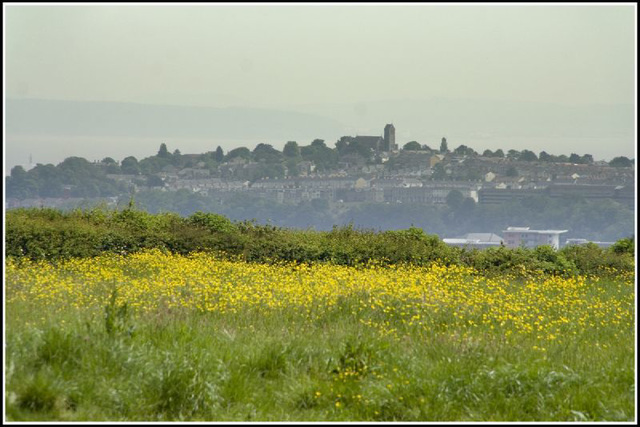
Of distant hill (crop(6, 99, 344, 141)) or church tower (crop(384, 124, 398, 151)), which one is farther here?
church tower (crop(384, 124, 398, 151))

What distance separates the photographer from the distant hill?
9.62 meters

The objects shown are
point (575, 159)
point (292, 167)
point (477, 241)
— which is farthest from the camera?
point (292, 167)

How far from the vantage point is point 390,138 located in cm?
1576

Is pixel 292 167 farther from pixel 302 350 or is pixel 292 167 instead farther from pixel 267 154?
pixel 302 350

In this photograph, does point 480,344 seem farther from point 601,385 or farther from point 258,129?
point 258,129

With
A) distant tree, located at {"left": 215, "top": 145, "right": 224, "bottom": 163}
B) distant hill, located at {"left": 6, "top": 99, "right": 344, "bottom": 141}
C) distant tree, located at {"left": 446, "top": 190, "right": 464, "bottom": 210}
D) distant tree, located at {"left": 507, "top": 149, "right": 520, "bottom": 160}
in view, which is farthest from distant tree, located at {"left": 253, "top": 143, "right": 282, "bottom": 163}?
distant tree, located at {"left": 507, "top": 149, "right": 520, "bottom": 160}

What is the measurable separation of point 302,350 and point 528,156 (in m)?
9.47

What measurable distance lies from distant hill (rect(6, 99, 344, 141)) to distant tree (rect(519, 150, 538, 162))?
5414 mm

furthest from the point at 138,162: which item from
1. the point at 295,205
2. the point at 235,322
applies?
the point at 235,322

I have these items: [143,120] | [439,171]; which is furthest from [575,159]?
[143,120]

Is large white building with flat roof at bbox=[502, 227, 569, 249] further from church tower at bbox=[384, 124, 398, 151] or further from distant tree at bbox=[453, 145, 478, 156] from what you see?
distant tree at bbox=[453, 145, 478, 156]

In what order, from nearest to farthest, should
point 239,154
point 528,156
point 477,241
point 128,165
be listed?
point 477,241 < point 528,156 < point 128,165 < point 239,154

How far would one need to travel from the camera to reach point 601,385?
7.54 m

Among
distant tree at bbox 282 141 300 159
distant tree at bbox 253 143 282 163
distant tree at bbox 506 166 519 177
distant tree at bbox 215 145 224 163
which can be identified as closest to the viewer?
distant tree at bbox 506 166 519 177
